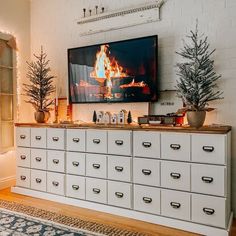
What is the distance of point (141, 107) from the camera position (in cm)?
341

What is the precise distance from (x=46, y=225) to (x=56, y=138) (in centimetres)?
107

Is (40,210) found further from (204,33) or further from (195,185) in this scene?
(204,33)

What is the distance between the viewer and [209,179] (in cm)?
247

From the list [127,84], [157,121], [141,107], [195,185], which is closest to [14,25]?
[127,84]

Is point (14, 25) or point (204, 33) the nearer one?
point (204, 33)

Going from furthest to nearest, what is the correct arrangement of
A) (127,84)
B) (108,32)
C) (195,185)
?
(108,32)
(127,84)
(195,185)

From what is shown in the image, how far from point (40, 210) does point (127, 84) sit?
1.76m

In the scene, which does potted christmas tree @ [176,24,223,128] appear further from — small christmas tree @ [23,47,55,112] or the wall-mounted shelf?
small christmas tree @ [23,47,55,112]

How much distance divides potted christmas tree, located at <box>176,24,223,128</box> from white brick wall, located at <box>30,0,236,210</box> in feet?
0.26

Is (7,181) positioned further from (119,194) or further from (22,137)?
(119,194)

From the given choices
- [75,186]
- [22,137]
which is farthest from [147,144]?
[22,137]

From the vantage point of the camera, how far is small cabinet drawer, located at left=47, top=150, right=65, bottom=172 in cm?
334

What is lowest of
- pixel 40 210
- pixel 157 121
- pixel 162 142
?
pixel 40 210

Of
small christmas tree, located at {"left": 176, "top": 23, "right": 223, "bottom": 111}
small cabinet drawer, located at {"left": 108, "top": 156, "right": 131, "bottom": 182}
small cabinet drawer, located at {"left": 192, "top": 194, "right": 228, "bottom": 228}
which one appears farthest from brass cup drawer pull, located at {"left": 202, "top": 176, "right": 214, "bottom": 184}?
small cabinet drawer, located at {"left": 108, "top": 156, "right": 131, "bottom": 182}
